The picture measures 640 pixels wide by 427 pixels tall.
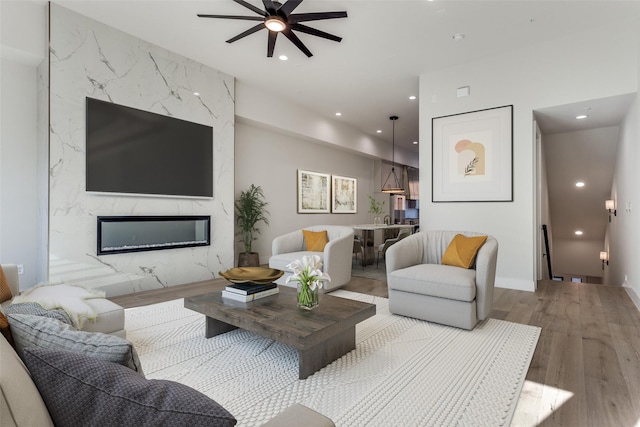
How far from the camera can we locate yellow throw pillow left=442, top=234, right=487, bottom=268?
3268 millimetres

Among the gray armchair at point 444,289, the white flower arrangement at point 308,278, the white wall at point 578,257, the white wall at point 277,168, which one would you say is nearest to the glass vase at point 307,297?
the white flower arrangement at point 308,278

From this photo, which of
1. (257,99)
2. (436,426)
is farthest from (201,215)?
(436,426)

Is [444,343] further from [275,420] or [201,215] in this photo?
[201,215]

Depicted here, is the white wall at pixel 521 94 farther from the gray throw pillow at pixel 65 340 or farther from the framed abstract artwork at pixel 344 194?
the gray throw pillow at pixel 65 340

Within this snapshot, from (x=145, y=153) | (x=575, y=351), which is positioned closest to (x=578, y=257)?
(x=575, y=351)

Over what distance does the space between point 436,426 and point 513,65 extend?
4.74 metres

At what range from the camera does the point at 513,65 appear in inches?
179

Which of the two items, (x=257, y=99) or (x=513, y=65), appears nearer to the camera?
(x=513, y=65)

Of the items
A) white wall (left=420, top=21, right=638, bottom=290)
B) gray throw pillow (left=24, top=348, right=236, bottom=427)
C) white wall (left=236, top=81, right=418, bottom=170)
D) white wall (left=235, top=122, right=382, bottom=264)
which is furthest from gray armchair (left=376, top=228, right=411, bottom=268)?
gray throw pillow (left=24, top=348, right=236, bottom=427)

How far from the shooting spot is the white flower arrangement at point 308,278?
236cm

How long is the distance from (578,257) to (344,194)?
6.27 m

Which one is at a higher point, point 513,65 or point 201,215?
point 513,65

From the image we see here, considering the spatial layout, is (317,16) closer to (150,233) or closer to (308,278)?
(308,278)

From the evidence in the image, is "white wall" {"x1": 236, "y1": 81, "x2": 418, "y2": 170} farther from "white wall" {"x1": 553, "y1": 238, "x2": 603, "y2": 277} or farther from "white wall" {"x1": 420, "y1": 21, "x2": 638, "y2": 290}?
"white wall" {"x1": 553, "y1": 238, "x2": 603, "y2": 277}
